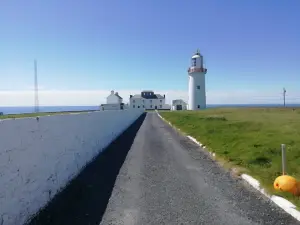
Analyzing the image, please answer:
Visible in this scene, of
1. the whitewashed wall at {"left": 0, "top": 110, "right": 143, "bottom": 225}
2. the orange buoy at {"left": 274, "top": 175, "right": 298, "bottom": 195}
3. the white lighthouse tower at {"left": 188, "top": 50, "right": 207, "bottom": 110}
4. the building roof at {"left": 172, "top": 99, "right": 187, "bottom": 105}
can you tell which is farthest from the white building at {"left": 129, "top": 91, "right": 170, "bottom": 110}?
the orange buoy at {"left": 274, "top": 175, "right": 298, "bottom": 195}

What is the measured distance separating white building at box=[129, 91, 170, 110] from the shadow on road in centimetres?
12008

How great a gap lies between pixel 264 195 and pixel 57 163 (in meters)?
5.17

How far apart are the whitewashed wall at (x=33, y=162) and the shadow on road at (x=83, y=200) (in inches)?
8.3

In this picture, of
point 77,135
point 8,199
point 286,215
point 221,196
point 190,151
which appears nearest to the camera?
point 8,199

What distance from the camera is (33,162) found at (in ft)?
20.5

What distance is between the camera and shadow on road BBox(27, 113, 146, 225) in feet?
19.2

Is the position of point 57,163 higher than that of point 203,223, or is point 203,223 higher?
point 57,163

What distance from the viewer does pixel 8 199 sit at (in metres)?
5.07

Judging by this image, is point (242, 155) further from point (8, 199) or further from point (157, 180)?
point (8, 199)

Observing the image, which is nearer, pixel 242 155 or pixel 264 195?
pixel 264 195

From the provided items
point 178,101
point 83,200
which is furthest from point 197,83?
point 83,200

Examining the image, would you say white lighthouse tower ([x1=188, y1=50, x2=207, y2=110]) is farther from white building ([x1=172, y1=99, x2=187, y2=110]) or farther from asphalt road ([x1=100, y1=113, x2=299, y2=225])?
asphalt road ([x1=100, y1=113, x2=299, y2=225])

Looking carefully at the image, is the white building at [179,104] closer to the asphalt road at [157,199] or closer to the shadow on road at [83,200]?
the asphalt road at [157,199]

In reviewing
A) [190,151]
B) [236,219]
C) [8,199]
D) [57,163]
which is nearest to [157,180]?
[57,163]
